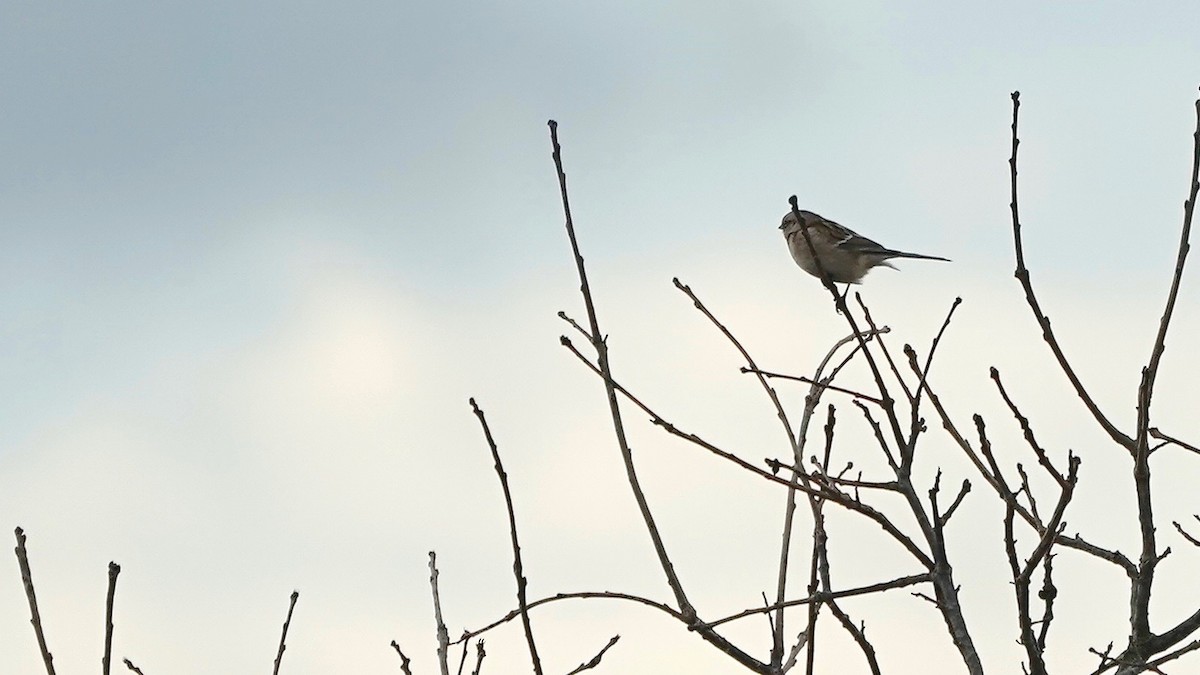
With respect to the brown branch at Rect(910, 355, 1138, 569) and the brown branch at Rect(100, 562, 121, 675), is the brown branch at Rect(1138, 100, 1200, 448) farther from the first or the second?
the brown branch at Rect(100, 562, 121, 675)

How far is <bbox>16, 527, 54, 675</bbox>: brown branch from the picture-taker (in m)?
2.40

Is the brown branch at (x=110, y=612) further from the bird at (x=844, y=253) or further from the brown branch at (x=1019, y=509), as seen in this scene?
the bird at (x=844, y=253)

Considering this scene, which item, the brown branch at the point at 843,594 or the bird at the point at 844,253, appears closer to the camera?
the brown branch at the point at 843,594

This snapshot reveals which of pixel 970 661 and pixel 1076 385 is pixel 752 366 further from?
pixel 970 661

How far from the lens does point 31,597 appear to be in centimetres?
250

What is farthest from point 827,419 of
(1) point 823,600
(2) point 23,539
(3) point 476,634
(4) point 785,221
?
(4) point 785,221

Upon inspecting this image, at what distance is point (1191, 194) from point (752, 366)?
116 centimetres

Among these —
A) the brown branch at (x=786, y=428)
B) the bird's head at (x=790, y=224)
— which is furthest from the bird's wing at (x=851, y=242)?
the brown branch at (x=786, y=428)

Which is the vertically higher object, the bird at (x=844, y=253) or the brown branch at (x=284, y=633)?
the bird at (x=844, y=253)

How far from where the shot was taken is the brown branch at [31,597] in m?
2.40

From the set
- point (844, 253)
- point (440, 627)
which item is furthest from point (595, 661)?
point (844, 253)

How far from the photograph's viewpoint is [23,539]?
8.38 ft

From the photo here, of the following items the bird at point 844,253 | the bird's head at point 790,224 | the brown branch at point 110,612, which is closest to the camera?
the brown branch at point 110,612

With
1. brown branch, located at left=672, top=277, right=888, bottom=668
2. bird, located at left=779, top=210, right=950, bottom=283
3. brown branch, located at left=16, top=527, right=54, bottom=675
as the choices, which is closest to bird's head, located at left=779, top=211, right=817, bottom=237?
bird, located at left=779, top=210, right=950, bottom=283
